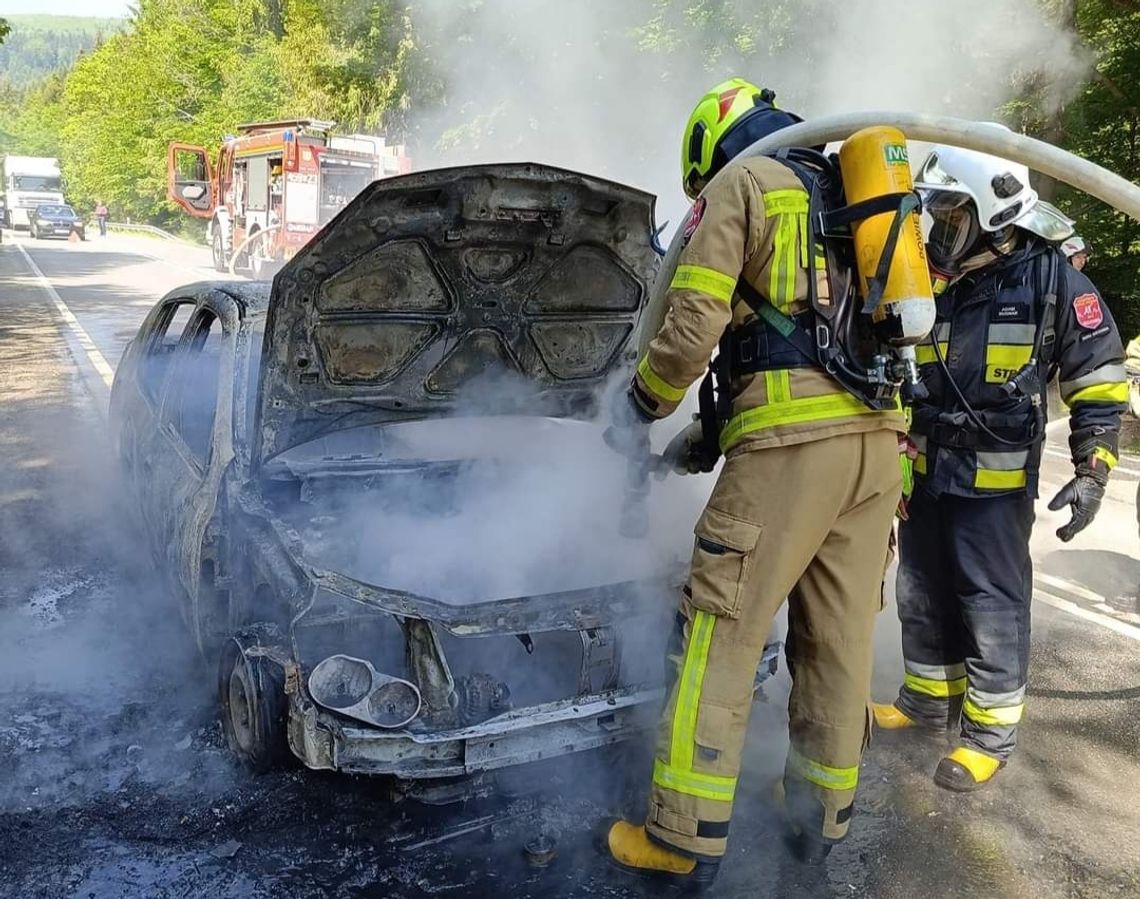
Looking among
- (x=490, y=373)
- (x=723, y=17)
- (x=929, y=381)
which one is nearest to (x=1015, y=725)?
(x=929, y=381)

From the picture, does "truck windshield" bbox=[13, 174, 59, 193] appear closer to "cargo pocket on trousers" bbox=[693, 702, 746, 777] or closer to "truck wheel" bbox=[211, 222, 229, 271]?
"truck wheel" bbox=[211, 222, 229, 271]

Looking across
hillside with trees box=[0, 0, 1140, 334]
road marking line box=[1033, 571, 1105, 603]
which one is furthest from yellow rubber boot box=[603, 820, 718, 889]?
hillside with trees box=[0, 0, 1140, 334]

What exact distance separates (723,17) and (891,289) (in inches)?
447

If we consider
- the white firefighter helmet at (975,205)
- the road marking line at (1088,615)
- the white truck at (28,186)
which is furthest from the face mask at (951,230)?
the white truck at (28,186)

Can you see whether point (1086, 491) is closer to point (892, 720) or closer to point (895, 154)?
point (892, 720)

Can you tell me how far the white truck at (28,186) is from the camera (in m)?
35.4

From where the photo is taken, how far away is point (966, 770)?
3066 mm

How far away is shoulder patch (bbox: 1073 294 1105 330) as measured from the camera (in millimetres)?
2947

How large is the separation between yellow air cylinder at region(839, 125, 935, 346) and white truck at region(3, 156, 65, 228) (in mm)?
39209

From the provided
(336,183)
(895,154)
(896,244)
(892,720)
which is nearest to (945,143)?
(895,154)

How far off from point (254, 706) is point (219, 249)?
21446 millimetres

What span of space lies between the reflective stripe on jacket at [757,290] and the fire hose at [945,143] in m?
0.32

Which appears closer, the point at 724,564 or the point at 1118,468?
the point at 724,564

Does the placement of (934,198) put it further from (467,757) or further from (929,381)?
(467,757)
